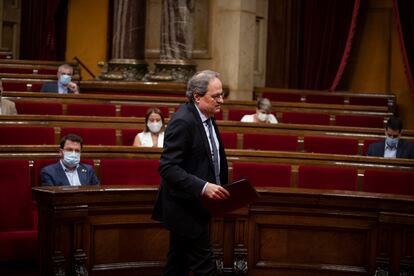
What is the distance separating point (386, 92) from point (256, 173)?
4569 mm

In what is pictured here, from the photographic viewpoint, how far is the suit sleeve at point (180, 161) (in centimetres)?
347

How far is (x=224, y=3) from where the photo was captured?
354 inches

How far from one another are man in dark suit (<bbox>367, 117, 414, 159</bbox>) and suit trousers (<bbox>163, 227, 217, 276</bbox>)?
287cm

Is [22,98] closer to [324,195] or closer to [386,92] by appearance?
[324,195]

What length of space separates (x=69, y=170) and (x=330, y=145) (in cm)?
227

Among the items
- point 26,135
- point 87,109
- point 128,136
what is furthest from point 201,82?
point 87,109

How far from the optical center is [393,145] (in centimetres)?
623

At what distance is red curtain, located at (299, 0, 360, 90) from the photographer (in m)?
9.52

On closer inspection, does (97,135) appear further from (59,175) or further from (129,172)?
(59,175)

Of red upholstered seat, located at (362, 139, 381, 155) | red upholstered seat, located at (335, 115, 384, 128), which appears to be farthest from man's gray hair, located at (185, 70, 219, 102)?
red upholstered seat, located at (335, 115, 384, 128)

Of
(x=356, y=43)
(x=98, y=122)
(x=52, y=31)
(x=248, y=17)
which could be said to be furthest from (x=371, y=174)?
(x=52, y=31)

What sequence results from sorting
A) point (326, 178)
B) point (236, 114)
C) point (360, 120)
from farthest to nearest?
point (360, 120)
point (236, 114)
point (326, 178)

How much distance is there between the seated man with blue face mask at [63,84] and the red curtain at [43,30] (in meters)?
4.08

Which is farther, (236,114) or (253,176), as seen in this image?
(236,114)
